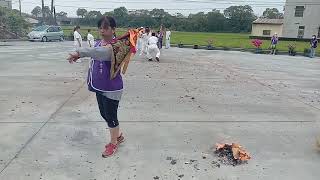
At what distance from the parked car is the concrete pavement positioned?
2274 cm

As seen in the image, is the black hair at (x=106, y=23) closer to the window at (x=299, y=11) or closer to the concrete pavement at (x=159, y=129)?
the concrete pavement at (x=159, y=129)

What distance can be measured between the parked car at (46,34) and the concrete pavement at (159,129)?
2274 cm

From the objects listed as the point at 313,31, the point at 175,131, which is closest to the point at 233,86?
the point at 175,131

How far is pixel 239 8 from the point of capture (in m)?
97.3

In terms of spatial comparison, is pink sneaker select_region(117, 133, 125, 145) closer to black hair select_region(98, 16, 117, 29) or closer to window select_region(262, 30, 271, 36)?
black hair select_region(98, 16, 117, 29)

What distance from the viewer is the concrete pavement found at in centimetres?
462

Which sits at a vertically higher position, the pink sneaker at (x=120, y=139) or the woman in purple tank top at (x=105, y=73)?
the woman in purple tank top at (x=105, y=73)

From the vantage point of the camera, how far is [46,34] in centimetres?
3316

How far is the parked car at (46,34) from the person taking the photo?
32.9 metres

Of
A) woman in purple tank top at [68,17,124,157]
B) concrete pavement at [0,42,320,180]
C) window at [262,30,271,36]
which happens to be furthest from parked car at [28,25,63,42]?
window at [262,30,271,36]

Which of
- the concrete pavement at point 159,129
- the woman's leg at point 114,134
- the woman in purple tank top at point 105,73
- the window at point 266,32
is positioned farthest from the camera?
the window at point 266,32

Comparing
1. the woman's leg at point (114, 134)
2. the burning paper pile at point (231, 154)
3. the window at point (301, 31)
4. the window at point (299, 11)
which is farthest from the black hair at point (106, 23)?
the window at point (299, 11)

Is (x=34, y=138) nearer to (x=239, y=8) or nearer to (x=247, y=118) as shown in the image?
(x=247, y=118)

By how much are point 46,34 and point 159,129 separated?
29156 mm
